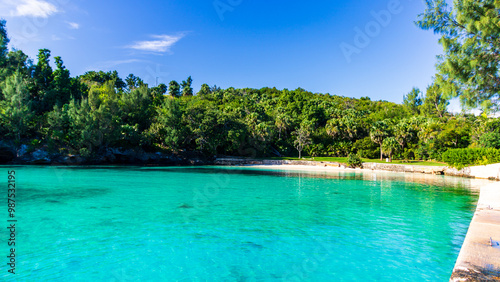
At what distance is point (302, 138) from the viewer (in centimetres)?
6184

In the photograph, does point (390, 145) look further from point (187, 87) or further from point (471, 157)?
point (187, 87)

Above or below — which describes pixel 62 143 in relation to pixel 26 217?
above

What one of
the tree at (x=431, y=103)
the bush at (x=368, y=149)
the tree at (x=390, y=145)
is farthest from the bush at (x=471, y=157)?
the tree at (x=431, y=103)

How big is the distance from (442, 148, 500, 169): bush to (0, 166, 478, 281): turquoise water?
2334cm

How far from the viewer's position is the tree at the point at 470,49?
11.4m

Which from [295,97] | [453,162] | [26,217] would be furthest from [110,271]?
[295,97]

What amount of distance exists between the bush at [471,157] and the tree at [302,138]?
28218mm

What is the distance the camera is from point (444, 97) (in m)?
13.5

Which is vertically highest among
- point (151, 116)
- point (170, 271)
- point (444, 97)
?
point (151, 116)

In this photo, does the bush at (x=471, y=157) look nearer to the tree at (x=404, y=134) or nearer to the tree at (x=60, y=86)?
the tree at (x=404, y=134)

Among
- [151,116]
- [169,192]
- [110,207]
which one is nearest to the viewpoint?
[110,207]

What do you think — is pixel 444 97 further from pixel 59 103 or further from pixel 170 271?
pixel 59 103

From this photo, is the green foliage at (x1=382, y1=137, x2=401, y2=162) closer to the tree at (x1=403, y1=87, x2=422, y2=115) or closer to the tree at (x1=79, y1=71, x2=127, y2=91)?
Answer: the tree at (x1=403, y1=87, x2=422, y2=115)

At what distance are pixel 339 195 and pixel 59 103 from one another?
49.7 metres
